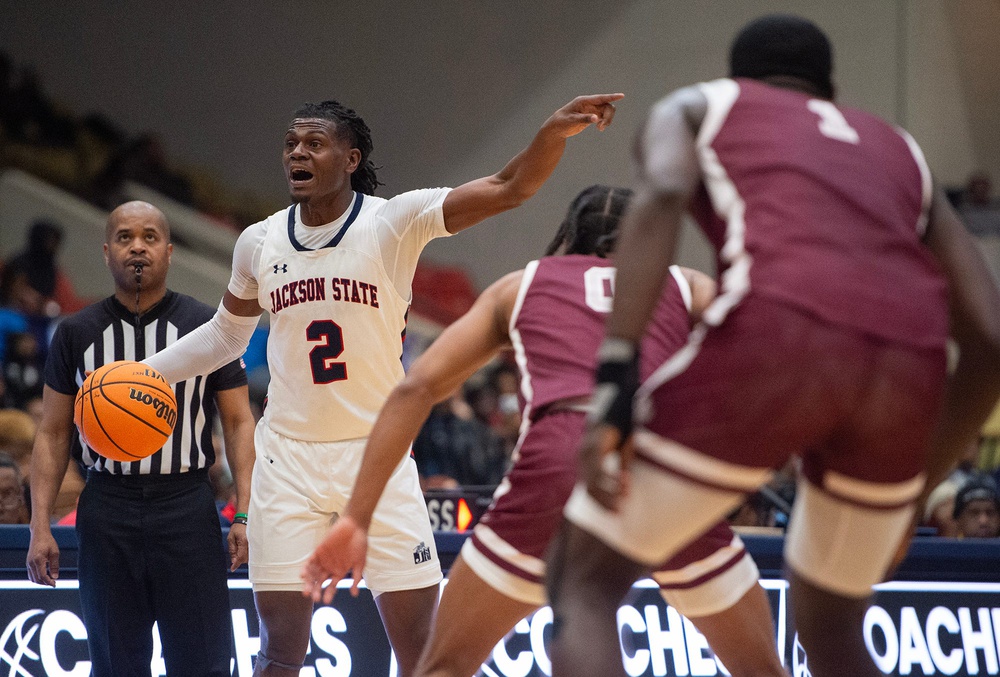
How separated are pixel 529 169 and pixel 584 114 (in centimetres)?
33

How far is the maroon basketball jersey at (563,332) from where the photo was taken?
2.97 metres

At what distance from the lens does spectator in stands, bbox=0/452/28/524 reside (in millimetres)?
5715

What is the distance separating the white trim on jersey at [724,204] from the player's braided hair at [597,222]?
3.01ft

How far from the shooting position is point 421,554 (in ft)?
13.6

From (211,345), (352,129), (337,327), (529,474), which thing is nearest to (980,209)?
(352,129)

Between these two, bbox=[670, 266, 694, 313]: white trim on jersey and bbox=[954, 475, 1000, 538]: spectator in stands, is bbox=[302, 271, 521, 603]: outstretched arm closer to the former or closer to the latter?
bbox=[670, 266, 694, 313]: white trim on jersey

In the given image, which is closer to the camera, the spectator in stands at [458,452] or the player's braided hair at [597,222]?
the player's braided hair at [597,222]

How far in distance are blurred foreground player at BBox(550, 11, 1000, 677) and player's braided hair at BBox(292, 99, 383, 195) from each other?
2351 millimetres

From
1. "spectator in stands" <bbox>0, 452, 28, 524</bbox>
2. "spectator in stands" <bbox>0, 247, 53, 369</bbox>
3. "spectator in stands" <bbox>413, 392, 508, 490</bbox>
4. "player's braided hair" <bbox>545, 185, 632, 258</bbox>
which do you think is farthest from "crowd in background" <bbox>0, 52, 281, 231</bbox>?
"player's braided hair" <bbox>545, 185, 632, 258</bbox>

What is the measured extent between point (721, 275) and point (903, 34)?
12866 mm

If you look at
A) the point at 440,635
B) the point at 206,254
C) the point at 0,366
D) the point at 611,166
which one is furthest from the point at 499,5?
the point at 440,635

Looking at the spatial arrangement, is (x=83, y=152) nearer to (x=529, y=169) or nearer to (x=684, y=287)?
(x=529, y=169)

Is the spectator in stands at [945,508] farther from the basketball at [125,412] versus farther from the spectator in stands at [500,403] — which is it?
the basketball at [125,412]

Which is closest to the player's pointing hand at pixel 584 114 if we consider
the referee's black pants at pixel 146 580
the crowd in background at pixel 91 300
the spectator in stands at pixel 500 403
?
the referee's black pants at pixel 146 580
